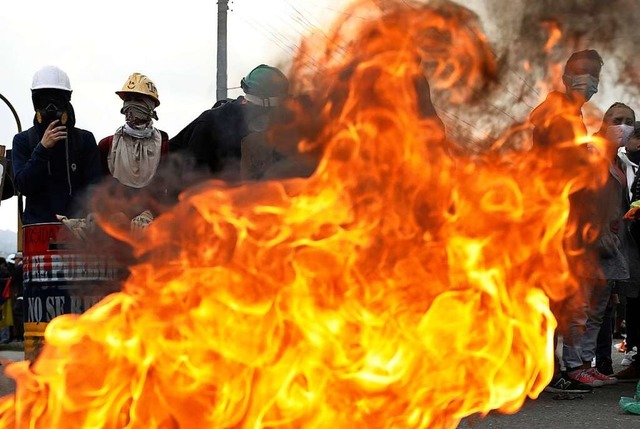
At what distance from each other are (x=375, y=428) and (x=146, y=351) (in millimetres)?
957

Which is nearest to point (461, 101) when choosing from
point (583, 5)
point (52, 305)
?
point (583, 5)

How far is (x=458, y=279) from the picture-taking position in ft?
13.9

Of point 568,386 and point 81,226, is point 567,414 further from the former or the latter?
point 81,226

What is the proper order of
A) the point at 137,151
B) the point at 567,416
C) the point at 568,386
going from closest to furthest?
the point at 137,151
the point at 567,416
the point at 568,386

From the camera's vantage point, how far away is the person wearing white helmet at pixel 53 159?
5.41 meters

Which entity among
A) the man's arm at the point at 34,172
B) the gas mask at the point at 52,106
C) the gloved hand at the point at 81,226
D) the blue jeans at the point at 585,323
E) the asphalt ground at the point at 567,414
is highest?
the gas mask at the point at 52,106

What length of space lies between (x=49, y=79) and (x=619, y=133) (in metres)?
4.10

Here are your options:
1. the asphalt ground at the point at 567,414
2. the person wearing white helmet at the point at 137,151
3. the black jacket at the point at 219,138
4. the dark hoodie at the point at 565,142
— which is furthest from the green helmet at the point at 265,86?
the asphalt ground at the point at 567,414

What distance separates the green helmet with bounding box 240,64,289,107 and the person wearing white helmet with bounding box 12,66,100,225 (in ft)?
3.07

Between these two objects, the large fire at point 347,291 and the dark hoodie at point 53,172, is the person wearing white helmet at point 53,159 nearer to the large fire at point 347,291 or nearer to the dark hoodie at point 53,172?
the dark hoodie at point 53,172

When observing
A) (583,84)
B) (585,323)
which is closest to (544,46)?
(583,84)

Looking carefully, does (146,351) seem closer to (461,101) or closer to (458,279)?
(458,279)

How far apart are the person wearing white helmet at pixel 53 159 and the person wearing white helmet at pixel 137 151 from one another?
133 mm

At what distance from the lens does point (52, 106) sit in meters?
5.54
